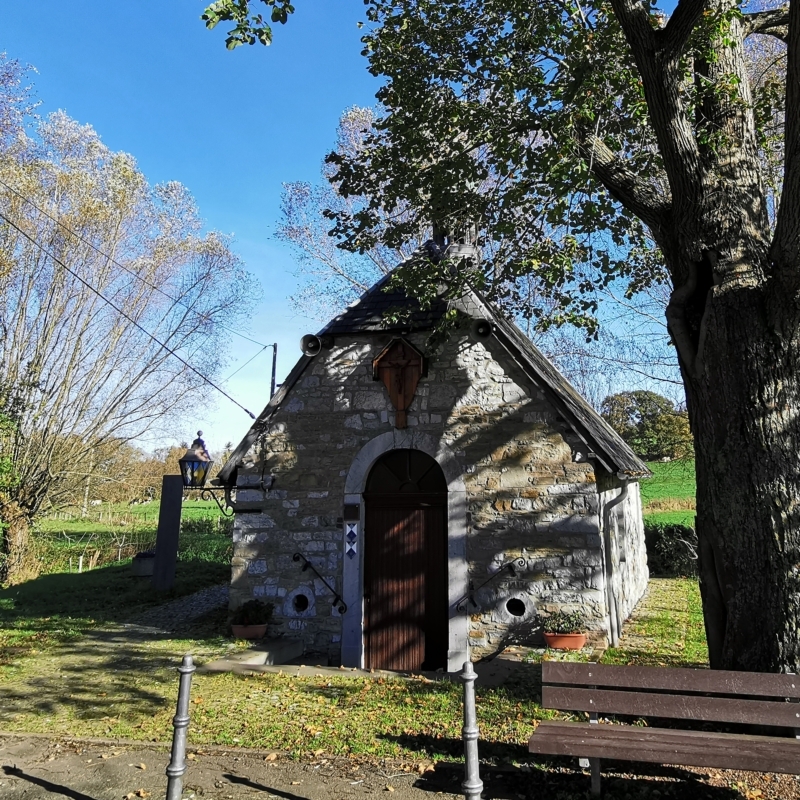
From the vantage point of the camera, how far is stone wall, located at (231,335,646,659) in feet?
26.0

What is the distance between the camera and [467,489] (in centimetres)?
841

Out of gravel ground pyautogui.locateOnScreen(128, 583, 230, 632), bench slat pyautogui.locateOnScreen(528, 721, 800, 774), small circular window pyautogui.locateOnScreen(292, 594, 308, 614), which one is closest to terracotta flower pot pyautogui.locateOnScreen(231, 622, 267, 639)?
small circular window pyautogui.locateOnScreen(292, 594, 308, 614)

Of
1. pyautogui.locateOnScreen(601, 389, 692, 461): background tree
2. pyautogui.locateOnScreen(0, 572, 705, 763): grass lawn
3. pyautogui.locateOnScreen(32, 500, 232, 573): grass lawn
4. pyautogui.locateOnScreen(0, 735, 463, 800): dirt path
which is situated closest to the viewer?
pyautogui.locateOnScreen(0, 735, 463, 800): dirt path

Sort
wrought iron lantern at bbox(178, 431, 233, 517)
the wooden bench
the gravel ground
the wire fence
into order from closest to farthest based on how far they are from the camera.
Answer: the wooden bench → the gravel ground → wrought iron lantern at bbox(178, 431, 233, 517) → the wire fence

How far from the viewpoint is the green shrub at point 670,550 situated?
17.8 metres

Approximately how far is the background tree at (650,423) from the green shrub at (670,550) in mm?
3873

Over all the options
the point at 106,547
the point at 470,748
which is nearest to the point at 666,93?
the point at 470,748

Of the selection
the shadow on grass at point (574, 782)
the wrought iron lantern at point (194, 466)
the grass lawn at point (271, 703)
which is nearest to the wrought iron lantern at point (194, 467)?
the wrought iron lantern at point (194, 466)

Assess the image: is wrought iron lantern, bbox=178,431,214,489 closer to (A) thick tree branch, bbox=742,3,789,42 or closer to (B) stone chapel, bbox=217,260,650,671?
(B) stone chapel, bbox=217,260,650,671

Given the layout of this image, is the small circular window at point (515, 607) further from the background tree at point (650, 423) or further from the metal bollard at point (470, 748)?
the background tree at point (650, 423)

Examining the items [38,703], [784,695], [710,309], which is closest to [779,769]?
[784,695]

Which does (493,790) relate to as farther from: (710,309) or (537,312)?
(537,312)

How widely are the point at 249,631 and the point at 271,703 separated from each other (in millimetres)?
2571

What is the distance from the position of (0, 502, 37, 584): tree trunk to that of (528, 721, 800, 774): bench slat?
15.9 m
